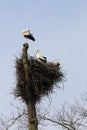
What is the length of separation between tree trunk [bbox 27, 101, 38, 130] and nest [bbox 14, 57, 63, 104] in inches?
9.7

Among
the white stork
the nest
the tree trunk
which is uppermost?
the white stork

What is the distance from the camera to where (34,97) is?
7.95 meters

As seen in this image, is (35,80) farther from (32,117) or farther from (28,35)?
(28,35)

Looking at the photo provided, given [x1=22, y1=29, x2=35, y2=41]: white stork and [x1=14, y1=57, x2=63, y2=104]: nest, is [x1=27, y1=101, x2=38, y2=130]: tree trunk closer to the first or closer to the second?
[x1=14, y1=57, x2=63, y2=104]: nest

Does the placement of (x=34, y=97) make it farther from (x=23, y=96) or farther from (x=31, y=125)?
(x=31, y=125)

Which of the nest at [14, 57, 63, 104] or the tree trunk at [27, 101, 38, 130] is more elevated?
the nest at [14, 57, 63, 104]

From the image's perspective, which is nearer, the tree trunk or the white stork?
the tree trunk

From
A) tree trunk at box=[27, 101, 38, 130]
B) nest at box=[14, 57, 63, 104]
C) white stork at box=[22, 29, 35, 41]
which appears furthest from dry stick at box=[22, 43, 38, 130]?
white stork at box=[22, 29, 35, 41]

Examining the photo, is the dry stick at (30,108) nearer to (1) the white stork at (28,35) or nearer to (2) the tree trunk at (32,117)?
(2) the tree trunk at (32,117)

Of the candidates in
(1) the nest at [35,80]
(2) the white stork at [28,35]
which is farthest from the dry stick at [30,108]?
(2) the white stork at [28,35]

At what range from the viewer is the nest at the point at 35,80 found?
799 cm

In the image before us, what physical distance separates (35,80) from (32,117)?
1011mm

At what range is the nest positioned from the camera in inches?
315

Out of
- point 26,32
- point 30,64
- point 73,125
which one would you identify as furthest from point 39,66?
point 73,125
